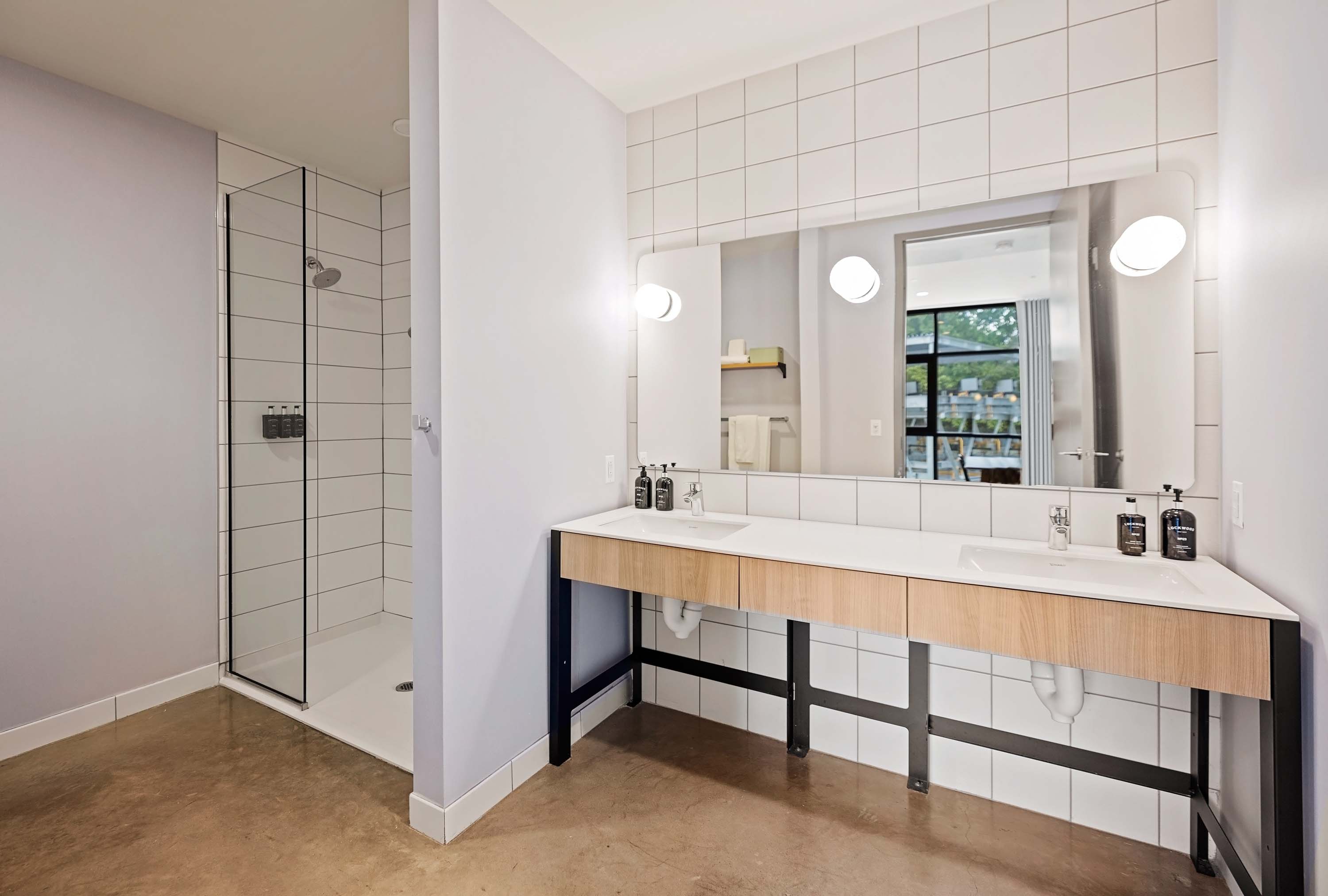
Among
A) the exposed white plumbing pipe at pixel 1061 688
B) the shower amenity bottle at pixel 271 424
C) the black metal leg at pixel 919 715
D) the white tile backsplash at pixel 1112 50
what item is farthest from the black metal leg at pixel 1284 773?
the shower amenity bottle at pixel 271 424

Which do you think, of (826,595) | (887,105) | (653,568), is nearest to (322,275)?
(653,568)

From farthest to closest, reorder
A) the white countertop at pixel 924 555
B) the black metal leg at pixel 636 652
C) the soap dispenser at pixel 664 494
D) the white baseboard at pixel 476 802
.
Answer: the black metal leg at pixel 636 652 → the soap dispenser at pixel 664 494 → the white baseboard at pixel 476 802 → the white countertop at pixel 924 555

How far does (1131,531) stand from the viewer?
1.54 meters

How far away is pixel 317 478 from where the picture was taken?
302cm

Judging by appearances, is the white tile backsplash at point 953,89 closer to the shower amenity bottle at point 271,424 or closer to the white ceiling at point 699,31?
the white ceiling at point 699,31

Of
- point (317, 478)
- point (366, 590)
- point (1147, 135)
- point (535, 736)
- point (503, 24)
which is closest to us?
point (1147, 135)

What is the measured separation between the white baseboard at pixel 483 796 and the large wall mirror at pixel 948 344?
1090 mm

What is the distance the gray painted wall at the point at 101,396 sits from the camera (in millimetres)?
2066

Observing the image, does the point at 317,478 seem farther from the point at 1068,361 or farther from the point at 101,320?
the point at 1068,361

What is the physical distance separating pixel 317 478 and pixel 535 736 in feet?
6.20

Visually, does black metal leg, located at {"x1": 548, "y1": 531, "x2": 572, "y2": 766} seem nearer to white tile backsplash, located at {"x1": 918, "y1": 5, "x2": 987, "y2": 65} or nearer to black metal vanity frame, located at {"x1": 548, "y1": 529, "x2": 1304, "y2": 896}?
black metal vanity frame, located at {"x1": 548, "y1": 529, "x2": 1304, "y2": 896}

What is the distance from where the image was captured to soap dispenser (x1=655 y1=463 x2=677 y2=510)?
2.32 m

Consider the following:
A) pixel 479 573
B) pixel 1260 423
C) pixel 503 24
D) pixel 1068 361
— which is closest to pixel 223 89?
pixel 503 24

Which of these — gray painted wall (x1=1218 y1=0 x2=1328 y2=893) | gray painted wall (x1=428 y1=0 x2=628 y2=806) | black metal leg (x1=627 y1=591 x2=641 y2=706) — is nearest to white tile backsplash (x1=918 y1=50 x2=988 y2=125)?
gray painted wall (x1=1218 y1=0 x2=1328 y2=893)
